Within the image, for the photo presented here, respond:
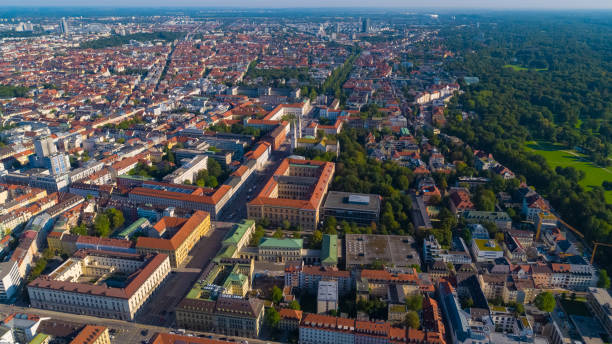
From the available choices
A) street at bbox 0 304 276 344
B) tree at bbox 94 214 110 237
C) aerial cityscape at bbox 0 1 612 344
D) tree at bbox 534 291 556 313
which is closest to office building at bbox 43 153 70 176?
aerial cityscape at bbox 0 1 612 344

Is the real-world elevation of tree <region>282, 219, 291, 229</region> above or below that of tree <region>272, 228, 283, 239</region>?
below

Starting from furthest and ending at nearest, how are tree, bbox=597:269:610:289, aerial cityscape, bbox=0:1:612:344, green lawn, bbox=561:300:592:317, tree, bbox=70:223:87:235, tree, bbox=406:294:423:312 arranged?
1. tree, bbox=70:223:87:235
2. tree, bbox=597:269:610:289
3. green lawn, bbox=561:300:592:317
4. tree, bbox=406:294:423:312
5. aerial cityscape, bbox=0:1:612:344

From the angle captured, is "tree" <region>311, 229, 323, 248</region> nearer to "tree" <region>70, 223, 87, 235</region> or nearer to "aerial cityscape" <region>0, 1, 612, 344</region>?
"aerial cityscape" <region>0, 1, 612, 344</region>

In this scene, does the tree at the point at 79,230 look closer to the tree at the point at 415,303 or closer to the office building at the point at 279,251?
the office building at the point at 279,251

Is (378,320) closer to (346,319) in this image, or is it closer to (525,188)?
(346,319)

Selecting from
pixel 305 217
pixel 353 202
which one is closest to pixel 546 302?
pixel 353 202

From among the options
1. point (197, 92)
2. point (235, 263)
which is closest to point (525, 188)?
point (235, 263)

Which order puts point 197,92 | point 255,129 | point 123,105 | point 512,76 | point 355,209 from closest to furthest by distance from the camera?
point 355,209 → point 255,129 → point 123,105 → point 197,92 → point 512,76
